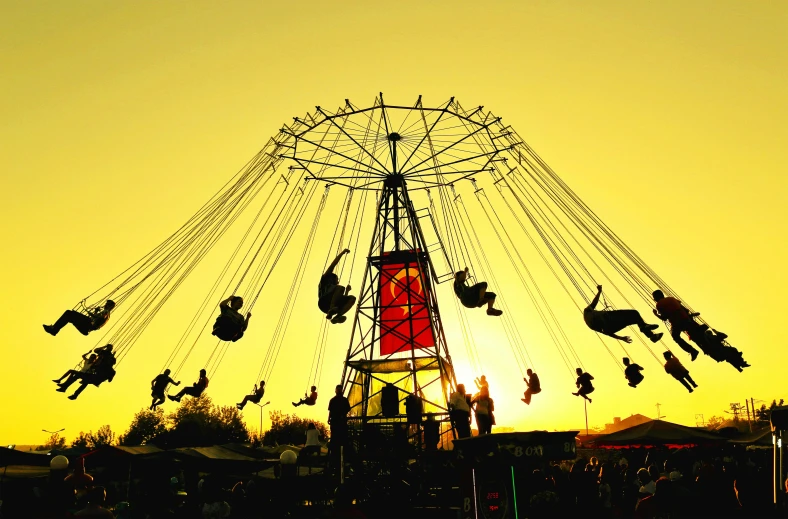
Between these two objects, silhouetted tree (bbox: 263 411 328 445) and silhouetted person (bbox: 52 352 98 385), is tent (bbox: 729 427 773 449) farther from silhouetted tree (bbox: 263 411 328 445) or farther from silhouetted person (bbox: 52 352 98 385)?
silhouetted tree (bbox: 263 411 328 445)

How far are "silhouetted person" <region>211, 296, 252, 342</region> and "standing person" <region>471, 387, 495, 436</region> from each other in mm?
8121

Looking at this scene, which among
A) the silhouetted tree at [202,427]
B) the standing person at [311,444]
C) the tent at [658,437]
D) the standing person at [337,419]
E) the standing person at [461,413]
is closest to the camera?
the standing person at [461,413]

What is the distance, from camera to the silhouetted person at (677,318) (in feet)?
65.3

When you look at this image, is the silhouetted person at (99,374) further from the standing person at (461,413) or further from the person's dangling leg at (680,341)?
the person's dangling leg at (680,341)

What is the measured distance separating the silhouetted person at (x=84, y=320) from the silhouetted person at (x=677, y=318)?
16454 millimetres

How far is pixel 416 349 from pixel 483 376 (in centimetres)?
630

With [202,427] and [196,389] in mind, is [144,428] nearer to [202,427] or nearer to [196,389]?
[202,427]

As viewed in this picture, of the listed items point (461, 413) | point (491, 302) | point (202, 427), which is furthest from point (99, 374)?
point (202, 427)

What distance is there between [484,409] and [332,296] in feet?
23.2

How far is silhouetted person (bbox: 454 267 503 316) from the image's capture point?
83.3ft

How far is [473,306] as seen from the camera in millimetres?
25500

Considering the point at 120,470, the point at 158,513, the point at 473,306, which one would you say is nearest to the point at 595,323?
the point at 473,306

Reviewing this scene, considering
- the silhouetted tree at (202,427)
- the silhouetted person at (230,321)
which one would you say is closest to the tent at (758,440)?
the silhouetted person at (230,321)

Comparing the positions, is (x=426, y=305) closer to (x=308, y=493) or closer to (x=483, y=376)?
(x=483, y=376)
